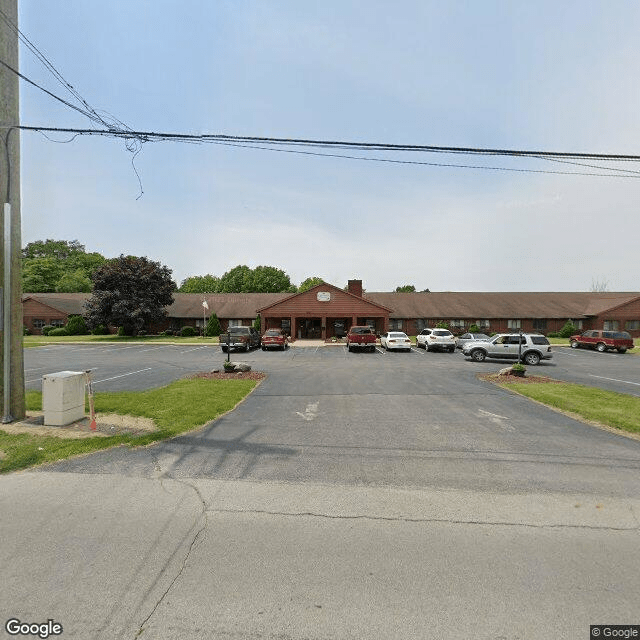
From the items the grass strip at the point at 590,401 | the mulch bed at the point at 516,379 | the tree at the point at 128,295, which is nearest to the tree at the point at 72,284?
the tree at the point at 128,295

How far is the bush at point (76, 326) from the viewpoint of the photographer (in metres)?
46.5

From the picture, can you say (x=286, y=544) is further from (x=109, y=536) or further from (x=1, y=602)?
(x=1, y=602)

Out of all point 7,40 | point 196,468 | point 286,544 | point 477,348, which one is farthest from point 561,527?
point 477,348

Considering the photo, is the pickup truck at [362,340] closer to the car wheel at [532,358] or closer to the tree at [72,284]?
the car wheel at [532,358]

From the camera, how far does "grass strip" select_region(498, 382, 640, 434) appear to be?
27.4ft

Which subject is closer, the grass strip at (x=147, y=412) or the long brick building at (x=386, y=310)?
the grass strip at (x=147, y=412)

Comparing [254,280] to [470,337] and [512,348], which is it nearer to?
[470,337]

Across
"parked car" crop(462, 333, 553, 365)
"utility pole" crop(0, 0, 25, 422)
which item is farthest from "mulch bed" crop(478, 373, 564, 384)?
"utility pole" crop(0, 0, 25, 422)

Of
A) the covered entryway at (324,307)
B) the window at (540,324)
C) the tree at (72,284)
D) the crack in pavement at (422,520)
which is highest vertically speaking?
the tree at (72,284)

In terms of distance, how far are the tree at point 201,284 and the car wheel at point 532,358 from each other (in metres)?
81.0

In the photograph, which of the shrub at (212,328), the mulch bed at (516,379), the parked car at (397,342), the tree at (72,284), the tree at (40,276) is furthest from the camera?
the tree at (72,284)

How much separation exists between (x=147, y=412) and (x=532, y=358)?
21063 mm

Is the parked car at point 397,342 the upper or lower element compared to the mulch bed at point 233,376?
upper

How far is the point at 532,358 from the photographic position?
21234 millimetres
